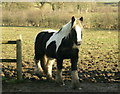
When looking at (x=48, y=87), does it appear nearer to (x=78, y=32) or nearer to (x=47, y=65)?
(x=47, y=65)

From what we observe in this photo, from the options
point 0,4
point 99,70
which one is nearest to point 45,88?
point 99,70

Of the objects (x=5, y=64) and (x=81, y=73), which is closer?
(x=81, y=73)

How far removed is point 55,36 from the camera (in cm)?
809

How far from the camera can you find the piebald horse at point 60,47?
23.1 feet

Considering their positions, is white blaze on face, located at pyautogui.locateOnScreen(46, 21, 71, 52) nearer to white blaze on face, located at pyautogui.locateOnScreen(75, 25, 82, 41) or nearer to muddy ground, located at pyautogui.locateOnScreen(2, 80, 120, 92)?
white blaze on face, located at pyautogui.locateOnScreen(75, 25, 82, 41)

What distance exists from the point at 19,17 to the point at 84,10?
10135 millimetres

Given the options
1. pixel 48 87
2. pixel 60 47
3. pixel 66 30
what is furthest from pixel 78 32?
pixel 48 87

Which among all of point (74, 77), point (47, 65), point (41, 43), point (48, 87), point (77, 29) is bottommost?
point (48, 87)

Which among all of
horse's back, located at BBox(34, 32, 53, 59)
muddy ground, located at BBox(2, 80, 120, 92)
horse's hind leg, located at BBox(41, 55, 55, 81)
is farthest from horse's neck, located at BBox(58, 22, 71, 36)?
muddy ground, located at BBox(2, 80, 120, 92)

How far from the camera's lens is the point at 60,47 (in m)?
7.52

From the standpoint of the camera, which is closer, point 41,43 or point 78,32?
point 78,32

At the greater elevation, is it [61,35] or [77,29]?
[77,29]

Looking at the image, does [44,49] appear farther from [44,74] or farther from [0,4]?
[0,4]

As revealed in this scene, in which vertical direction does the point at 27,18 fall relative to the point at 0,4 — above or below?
below
